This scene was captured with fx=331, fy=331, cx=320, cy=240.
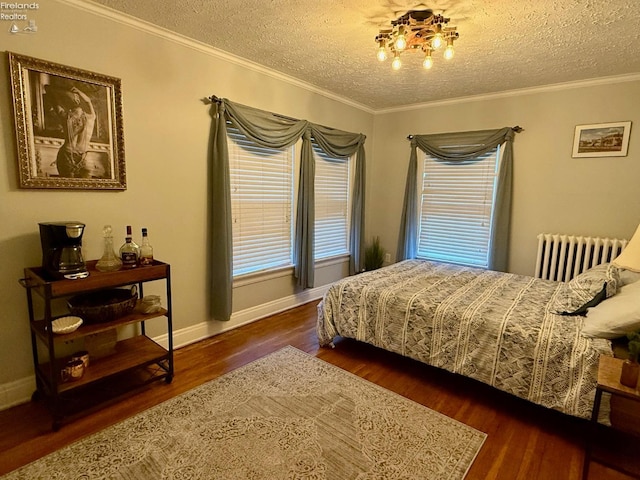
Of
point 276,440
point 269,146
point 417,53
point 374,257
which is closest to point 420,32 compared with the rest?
point 417,53

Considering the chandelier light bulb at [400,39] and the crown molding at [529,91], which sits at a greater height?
the crown molding at [529,91]

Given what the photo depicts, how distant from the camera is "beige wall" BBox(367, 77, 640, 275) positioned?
10.6 feet

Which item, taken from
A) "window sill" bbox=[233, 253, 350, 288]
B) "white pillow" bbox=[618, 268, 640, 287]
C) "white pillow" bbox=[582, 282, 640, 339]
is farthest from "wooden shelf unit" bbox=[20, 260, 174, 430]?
"white pillow" bbox=[618, 268, 640, 287]

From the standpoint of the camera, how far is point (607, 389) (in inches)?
56.8

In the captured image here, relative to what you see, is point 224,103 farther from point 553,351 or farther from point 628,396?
point 628,396

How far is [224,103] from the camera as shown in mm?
2855

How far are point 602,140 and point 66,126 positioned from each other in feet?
15.1

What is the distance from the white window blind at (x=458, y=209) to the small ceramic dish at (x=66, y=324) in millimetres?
3878

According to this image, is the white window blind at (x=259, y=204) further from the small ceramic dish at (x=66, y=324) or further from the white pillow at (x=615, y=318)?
the white pillow at (x=615, y=318)

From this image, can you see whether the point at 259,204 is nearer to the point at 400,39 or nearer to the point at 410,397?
the point at 400,39

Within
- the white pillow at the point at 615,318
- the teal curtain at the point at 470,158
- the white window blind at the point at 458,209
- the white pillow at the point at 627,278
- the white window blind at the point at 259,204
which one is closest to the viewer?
the white pillow at the point at 615,318

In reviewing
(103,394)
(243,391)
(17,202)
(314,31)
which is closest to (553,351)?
(243,391)

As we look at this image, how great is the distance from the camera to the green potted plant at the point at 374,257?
15.7 ft

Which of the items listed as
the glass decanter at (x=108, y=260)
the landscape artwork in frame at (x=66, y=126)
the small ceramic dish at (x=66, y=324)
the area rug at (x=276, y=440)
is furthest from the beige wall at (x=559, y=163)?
the small ceramic dish at (x=66, y=324)
